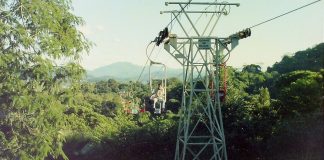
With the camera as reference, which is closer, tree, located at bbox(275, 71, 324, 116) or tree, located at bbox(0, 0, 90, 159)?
tree, located at bbox(0, 0, 90, 159)

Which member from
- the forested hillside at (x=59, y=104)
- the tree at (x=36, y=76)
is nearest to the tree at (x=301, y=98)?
the forested hillside at (x=59, y=104)

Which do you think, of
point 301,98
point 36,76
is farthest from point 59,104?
point 301,98

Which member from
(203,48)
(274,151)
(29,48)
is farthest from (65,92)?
(274,151)

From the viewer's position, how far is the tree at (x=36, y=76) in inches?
524

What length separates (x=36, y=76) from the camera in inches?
530

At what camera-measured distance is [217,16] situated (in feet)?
56.4

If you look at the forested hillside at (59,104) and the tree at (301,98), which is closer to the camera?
the forested hillside at (59,104)

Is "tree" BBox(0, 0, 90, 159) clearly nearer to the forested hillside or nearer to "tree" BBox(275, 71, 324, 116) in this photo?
the forested hillside

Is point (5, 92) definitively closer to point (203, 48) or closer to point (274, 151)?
point (203, 48)

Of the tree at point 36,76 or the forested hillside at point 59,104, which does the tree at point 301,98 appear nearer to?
the forested hillside at point 59,104

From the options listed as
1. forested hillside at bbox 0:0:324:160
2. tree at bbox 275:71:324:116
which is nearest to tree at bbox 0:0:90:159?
forested hillside at bbox 0:0:324:160

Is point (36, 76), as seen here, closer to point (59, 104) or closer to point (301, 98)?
point (59, 104)

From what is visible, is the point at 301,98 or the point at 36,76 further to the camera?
the point at 301,98

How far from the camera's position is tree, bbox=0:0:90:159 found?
13312 millimetres
